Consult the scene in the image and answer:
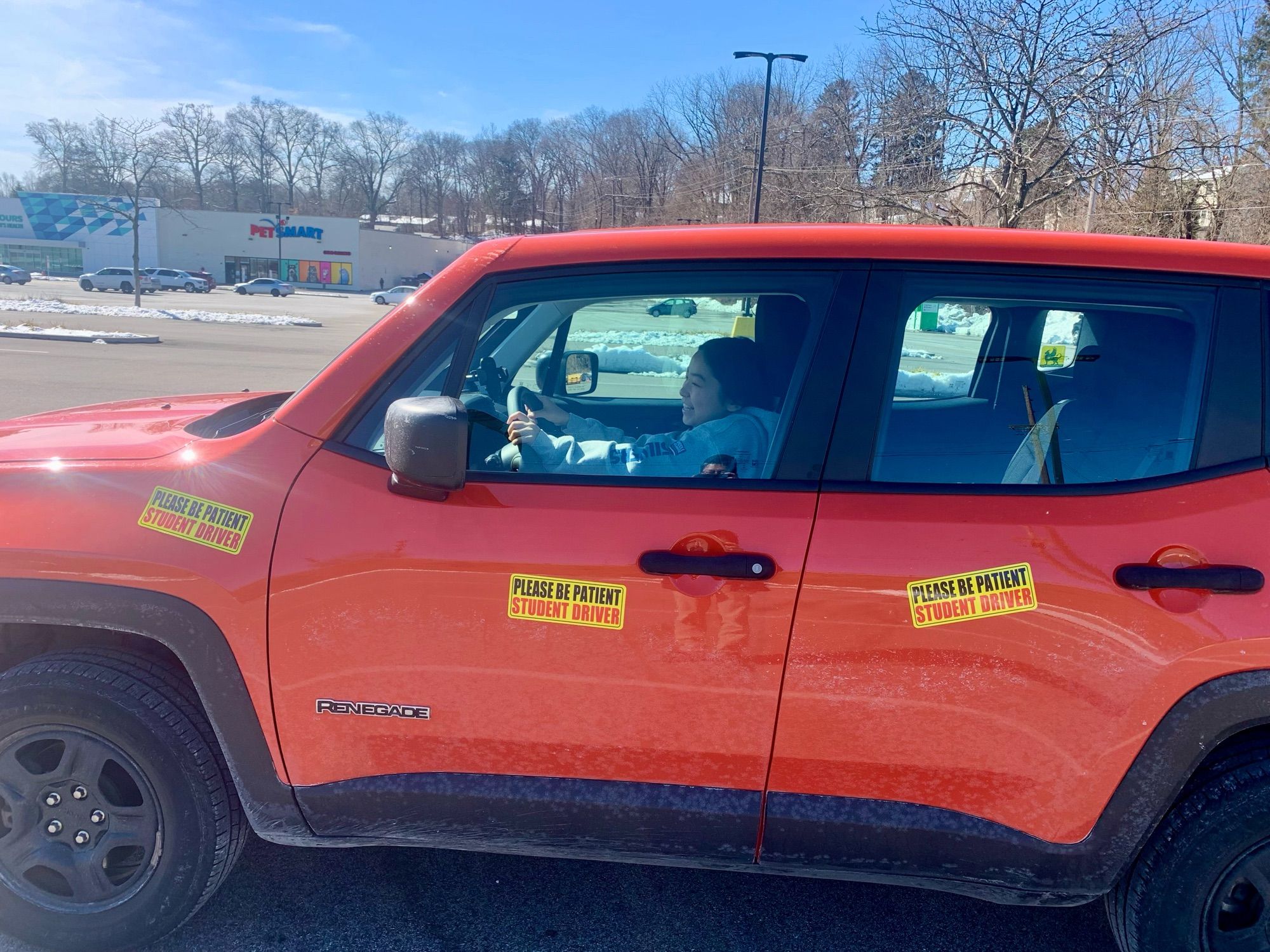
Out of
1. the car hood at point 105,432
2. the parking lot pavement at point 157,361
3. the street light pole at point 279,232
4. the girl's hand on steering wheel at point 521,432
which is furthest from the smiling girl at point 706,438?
the street light pole at point 279,232

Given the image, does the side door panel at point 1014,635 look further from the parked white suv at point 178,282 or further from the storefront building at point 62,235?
the storefront building at point 62,235

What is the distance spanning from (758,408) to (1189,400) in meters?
0.97

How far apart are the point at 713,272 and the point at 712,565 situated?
0.70m

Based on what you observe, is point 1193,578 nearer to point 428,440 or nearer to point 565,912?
point 428,440

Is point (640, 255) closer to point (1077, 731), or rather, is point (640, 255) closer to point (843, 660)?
point (843, 660)

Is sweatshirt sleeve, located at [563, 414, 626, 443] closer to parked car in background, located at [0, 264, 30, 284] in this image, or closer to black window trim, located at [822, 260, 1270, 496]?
black window trim, located at [822, 260, 1270, 496]

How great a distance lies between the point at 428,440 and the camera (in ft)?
5.96

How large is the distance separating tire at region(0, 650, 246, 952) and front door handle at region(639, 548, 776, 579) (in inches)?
47.3

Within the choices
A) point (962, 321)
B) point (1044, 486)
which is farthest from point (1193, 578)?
point (962, 321)

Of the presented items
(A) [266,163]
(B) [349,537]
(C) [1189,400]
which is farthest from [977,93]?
(A) [266,163]

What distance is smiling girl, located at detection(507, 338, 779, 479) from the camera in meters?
2.08

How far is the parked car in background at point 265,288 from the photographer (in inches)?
2375

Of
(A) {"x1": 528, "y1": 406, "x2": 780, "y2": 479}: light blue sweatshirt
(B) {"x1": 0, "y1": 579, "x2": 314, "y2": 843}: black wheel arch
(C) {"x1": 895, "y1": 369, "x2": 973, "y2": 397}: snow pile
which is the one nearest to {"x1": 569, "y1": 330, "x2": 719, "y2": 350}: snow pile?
(A) {"x1": 528, "y1": 406, "x2": 780, "y2": 479}: light blue sweatshirt

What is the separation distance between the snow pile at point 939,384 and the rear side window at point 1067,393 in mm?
96
